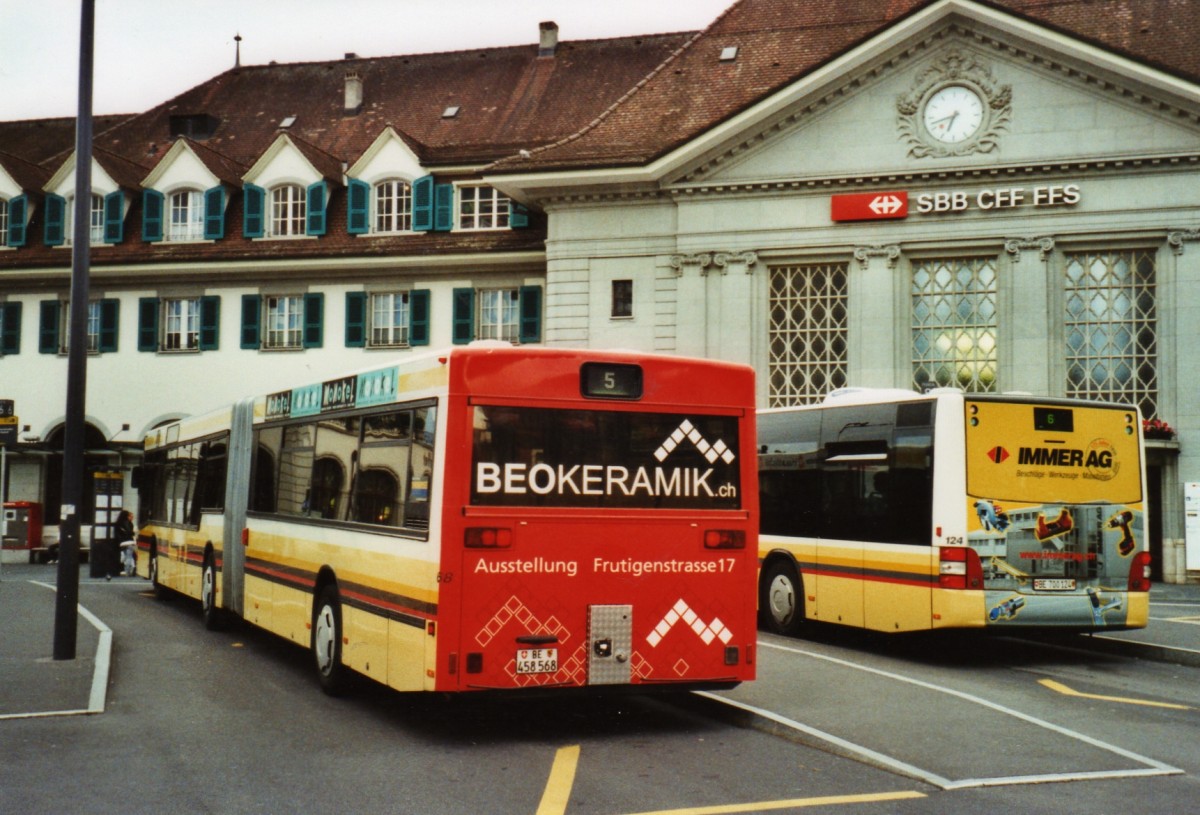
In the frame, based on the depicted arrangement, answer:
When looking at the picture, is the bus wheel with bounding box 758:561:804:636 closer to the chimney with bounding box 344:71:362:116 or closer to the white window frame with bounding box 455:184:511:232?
the white window frame with bounding box 455:184:511:232

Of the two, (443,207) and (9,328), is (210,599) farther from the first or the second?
(9,328)

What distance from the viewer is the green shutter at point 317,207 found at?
1531 inches

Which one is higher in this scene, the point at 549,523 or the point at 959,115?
the point at 959,115

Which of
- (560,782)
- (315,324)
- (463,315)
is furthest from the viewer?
(315,324)

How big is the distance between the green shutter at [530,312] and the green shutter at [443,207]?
3202 millimetres

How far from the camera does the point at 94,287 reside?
4078 cm

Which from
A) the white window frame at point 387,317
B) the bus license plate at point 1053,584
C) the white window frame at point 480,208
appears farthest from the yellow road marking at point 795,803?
the white window frame at point 387,317

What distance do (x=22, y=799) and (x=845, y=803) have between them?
4.54 m

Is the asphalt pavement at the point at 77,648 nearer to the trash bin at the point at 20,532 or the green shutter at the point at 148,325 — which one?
the trash bin at the point at 20,532

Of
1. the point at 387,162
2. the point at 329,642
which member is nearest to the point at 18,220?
the point at 387,162

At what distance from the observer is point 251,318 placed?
39.0 m

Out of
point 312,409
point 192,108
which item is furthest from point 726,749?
point 192,108

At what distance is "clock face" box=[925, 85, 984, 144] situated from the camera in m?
31.4

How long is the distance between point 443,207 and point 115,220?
10.8m
